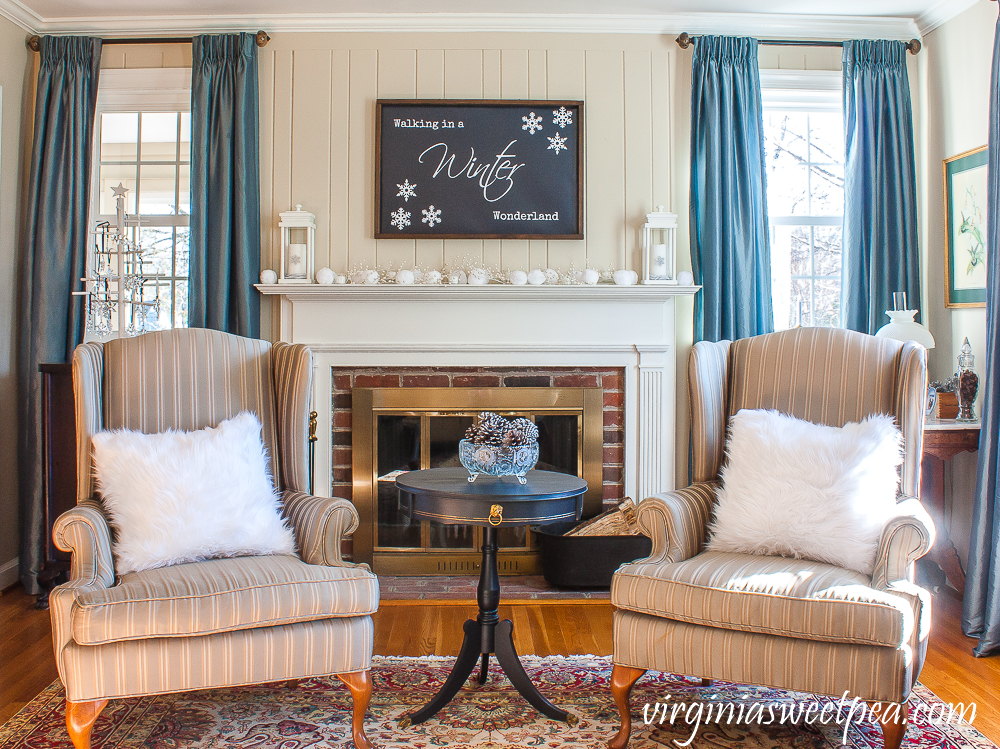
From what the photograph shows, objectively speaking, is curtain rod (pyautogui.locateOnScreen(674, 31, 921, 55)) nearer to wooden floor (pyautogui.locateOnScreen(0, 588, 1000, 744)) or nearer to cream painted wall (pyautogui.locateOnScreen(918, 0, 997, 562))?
cream painted wall (pyautogui.locateOnScreen(918, 0, 997, 562))

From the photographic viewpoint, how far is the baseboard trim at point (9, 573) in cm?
310

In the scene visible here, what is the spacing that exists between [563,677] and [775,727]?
62 cm

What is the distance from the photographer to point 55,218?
322 centimetres

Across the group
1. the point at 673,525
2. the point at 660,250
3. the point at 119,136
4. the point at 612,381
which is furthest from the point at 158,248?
the point at 673,525

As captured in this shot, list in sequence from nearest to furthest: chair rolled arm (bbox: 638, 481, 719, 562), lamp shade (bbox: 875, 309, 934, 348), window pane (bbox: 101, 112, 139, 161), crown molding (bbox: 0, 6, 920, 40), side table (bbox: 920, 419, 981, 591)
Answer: chair rolled arm (bbox: 638, 481, 719, 562) → side table (bbox: 920, 419, 981, 591) → lamp shade (bbox: 875, 309, 934, 348) → crown molding (bbox: 0, 6, 920, 40) → window pane (bbox: 101, 112, 139, 161)

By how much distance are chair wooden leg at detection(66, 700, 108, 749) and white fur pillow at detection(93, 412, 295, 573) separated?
1.07 ft

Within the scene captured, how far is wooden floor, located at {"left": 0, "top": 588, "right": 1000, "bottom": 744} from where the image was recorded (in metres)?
2.16

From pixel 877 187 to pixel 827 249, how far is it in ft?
1.36

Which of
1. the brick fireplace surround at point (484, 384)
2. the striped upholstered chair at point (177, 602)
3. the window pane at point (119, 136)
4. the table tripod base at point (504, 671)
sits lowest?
the table tripod base at point (504, 671)

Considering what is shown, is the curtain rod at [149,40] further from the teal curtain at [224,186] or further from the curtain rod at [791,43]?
the curtain rod at [791,43]

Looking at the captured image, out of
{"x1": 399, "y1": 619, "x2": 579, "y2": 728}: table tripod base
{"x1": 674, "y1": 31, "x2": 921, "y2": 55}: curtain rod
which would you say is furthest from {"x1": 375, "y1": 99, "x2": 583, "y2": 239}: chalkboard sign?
{"x1": 399, "y1": 619, "x2": 579, "y2": 728}: table tripod base

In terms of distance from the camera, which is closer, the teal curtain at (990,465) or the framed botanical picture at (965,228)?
the teal curtain at (990,465)

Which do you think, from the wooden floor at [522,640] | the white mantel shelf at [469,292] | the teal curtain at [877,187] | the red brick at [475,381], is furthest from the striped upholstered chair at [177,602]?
the teal curtain at [877,187]

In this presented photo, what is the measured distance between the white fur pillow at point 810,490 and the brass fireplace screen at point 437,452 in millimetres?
1251
